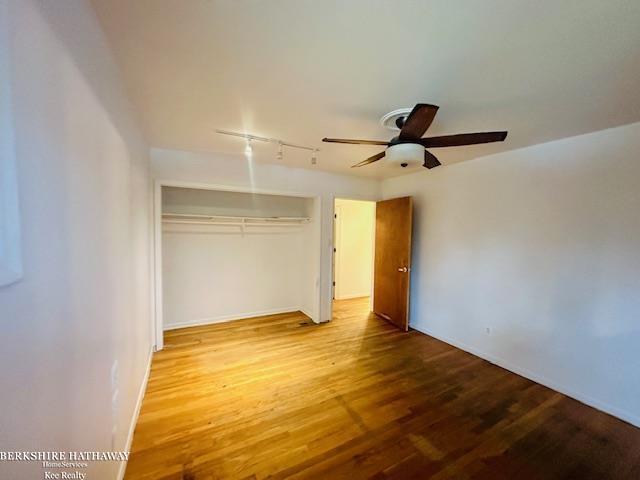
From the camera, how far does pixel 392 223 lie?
13.2ft

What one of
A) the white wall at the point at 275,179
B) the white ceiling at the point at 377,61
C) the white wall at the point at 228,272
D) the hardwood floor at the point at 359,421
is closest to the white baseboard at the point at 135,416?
the hardwood floor at the point at 359,421

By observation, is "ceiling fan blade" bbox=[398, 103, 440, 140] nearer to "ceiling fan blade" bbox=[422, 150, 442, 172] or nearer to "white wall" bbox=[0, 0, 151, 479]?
"ceiling fan blade" bbox=[422, 150, 442, 172]

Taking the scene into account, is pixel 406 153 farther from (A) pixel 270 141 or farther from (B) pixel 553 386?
(B) pixel 553 386

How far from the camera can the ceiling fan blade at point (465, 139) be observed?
1.66 metres

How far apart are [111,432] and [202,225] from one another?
110 inches

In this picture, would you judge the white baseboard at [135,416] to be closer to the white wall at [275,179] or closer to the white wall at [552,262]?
the white wall at [275,179]

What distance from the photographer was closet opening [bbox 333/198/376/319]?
17.9 feet

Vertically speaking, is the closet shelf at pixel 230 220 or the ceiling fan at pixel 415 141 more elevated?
the ceiling fan at pixel 415 141

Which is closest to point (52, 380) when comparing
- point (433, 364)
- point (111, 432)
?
point (111, 432)

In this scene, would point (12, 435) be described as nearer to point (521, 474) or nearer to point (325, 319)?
point (521, 474)

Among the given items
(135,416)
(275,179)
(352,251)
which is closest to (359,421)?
(135,416)

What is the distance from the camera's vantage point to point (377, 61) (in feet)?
4.54

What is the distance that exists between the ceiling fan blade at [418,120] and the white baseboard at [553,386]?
2716 millimetres

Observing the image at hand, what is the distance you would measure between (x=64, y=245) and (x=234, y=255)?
3.18 meters
